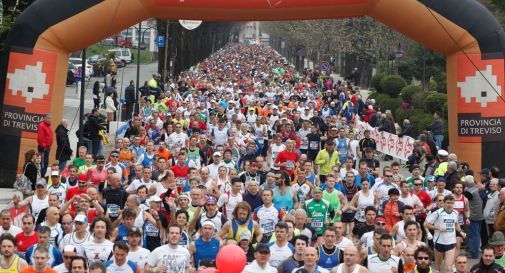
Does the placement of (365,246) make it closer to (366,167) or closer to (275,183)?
(275,183)

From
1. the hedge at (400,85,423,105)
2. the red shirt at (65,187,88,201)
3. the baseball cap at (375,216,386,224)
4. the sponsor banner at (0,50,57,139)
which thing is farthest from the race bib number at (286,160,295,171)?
the hedge at (400,85,423,105)

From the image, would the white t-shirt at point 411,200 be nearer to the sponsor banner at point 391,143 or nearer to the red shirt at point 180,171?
the red shirt at point 180,171

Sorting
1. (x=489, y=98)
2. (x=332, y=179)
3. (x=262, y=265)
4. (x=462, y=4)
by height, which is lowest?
(x=262, y=265)

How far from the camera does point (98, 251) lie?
12508 millimetres

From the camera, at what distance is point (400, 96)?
134 feet

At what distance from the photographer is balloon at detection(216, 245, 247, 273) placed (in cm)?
1088

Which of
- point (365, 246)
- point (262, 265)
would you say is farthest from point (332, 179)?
point (262, 265)

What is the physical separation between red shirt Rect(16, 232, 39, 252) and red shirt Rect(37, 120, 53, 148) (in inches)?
334

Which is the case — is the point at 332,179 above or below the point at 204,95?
below

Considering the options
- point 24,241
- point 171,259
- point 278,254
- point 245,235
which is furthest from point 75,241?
point 278,254

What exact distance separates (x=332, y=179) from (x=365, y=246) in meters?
3.40

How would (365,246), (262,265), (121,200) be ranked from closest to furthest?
1. (262,265)
2. (365,246)
3. (121,200)

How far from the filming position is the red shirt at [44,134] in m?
21.5

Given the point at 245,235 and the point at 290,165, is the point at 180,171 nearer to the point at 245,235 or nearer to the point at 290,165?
the point at 290,165
